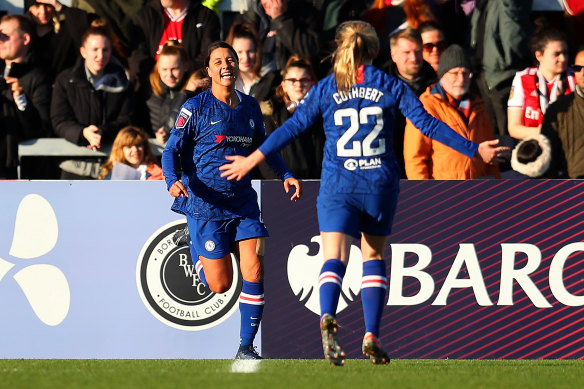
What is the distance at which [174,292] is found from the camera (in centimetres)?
866

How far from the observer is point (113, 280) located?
8664mm

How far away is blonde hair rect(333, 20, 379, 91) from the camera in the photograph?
262 inches

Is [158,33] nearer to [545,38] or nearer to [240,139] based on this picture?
[240,139]

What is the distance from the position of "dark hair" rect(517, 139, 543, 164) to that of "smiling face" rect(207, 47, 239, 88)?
8.41 ft

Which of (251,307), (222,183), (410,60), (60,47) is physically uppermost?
(410,60)

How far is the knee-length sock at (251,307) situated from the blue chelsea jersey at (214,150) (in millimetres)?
514

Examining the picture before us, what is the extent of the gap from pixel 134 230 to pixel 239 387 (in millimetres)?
3425

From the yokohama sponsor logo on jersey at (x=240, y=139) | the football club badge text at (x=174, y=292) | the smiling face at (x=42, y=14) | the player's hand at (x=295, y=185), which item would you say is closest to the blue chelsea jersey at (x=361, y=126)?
the player's hand at (x=295, y=185)

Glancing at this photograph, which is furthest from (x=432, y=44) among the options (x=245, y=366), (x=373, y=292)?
(x=245, y=366)

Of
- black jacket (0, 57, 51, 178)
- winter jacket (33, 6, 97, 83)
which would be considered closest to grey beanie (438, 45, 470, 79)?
winter jacket (33, 6, 97, 83)

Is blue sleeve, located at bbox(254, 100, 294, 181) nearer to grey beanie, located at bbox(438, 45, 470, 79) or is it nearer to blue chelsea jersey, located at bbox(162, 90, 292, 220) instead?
blue chelsea jersey, located at bbox(162, 90, 292, 220)

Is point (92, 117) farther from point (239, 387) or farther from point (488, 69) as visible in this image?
point (239, 387)

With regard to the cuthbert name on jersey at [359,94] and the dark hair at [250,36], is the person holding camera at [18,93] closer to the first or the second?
the dark hair at [250,36]

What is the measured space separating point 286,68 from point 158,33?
179 centimetres
